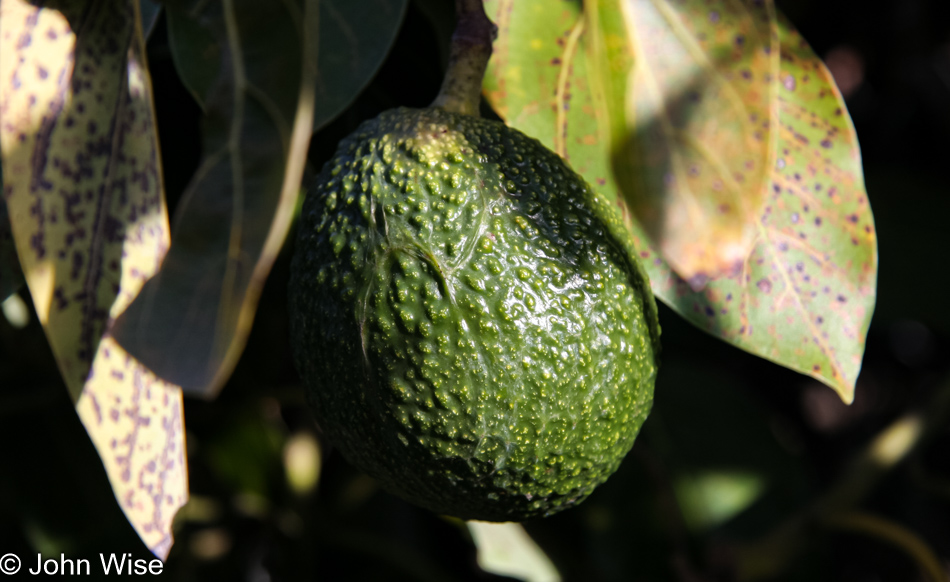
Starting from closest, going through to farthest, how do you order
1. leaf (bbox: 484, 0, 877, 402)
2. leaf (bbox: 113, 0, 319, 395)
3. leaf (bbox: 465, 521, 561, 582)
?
leaf (bbox: 113, 0, 319, 395) → leaf (bbox: 484, 0, 877, 402) → leaf (bbox: 465, 521, 561, 582)

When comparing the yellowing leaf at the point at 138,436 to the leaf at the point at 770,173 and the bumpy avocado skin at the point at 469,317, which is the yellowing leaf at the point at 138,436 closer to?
the bumpy avocado skin at the point at 469,317

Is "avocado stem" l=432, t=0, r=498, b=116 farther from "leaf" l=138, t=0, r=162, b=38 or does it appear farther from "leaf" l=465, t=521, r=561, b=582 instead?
"leaf" l=465, t=521, r=561, b=582

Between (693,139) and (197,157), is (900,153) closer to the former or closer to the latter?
(693,139)

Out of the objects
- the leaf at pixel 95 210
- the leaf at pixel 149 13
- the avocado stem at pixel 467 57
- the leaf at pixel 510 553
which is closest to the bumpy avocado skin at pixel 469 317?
the avocado stem at pixel 467 57

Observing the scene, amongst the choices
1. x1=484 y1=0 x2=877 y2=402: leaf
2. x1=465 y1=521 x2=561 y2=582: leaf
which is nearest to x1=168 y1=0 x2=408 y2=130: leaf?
x1=484 y1=0 x2=877 y2=402: leaf

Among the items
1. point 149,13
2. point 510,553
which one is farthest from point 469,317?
point 510,553

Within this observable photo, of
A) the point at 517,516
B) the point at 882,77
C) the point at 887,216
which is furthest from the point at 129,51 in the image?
the point at 882,77
